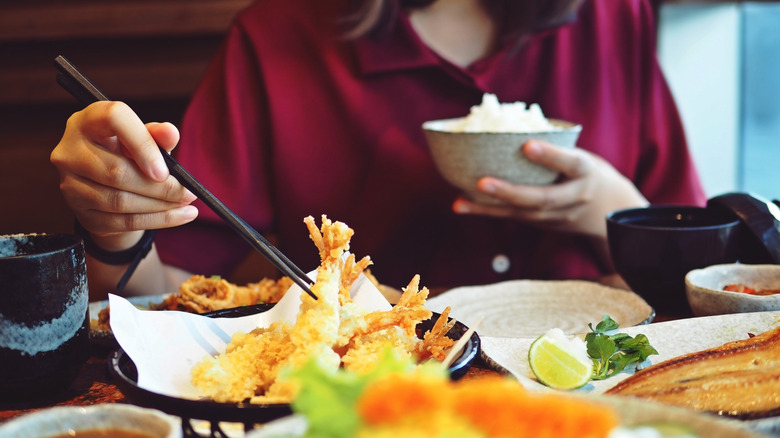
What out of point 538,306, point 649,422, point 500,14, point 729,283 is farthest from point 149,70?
point 649,422

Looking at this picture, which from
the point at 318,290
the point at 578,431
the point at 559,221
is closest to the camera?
the point at 578,431

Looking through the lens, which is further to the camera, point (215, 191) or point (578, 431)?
point (215, 191)

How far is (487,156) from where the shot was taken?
1791 millimetres

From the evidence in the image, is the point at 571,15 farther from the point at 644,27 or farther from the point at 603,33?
the point at 644,27

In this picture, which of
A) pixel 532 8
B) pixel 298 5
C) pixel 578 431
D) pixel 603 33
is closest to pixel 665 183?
pixel 603 33

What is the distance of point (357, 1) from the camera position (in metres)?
2.46

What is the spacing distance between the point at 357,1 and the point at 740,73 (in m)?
2.38

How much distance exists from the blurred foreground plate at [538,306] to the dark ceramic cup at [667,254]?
0.06 m

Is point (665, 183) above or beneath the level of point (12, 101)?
beneath

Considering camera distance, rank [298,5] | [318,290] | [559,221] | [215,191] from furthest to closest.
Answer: [298,5] < [215,191] < [559,221] < [318,290]

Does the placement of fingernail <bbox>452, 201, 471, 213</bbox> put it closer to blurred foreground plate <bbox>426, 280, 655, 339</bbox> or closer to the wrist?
blurred foreground plate <bbox>426, 280, 655, 339</bbox>

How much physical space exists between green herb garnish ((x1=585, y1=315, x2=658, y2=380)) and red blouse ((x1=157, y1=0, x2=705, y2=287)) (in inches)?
47.5

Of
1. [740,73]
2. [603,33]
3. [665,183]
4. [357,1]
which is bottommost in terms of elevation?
[665,183]

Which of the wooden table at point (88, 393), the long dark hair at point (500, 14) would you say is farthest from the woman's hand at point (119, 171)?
the long dark hair at point (500, 14)
